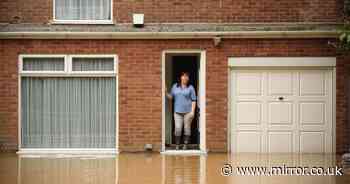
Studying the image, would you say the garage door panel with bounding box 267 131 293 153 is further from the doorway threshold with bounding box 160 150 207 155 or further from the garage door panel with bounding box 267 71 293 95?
the doorway threshold with bounding box 160 150 207 155

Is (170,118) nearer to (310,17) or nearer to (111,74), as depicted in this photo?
(111,74)

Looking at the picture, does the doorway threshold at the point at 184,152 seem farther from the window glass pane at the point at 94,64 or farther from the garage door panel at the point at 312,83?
the garage door panel at the point at 312,83

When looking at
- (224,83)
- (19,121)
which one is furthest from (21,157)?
(224,83)

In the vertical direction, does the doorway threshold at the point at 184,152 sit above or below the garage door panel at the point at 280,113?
below

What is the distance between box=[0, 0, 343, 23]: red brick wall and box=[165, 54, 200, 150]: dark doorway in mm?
1453

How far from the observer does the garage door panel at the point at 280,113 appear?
1499 cm

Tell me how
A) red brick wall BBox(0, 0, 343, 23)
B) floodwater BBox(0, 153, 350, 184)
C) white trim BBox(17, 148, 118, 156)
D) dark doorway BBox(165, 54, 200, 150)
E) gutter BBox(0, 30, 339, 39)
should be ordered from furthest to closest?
dark doorway BBox(165, 54, 200, 150)
red brick wall BBox(0, 0, 343, 23)
white trim BBox(17, 148, 118, 156)
gutter BBox(0, 30, 339, 39)
floodwater BBox(0, 153, 350, 184)

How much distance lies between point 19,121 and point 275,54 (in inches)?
233

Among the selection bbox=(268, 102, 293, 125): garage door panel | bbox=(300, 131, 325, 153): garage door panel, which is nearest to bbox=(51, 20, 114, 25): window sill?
bbox=(268, 102, 293, 125): garage door panel

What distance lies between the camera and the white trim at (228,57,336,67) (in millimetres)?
14859

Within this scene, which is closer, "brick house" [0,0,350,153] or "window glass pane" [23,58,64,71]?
"brick house" [0,0,350,153]

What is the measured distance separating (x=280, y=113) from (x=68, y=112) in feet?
15.7

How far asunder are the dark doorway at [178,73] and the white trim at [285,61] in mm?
1608

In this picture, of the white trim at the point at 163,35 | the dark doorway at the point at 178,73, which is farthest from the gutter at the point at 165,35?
the dark doorway at the point at 178,73
